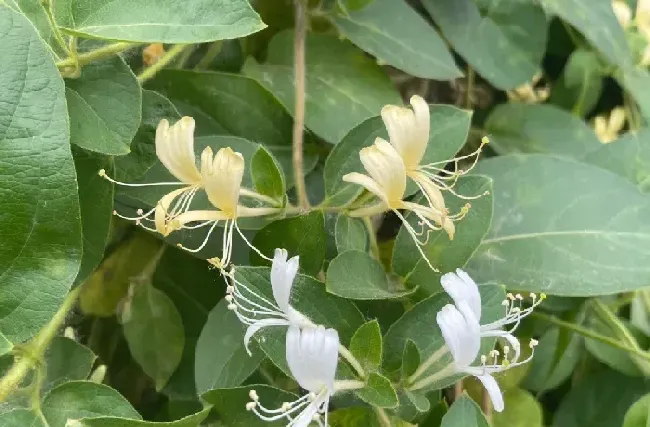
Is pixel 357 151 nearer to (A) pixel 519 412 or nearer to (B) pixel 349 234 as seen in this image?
(B) pixel 349 234

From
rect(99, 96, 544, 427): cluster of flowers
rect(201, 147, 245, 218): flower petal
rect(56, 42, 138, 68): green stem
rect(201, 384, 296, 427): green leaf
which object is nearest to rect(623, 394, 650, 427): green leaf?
rect(99, 96, 544, 427): cluster of flowers

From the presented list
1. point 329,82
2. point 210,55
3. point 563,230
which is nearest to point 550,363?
point 563,230

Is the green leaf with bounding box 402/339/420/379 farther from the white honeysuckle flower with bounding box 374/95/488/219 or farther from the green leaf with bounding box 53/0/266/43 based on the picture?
the green leaf with bounding box 53/0/266/43

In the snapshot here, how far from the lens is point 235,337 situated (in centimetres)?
57

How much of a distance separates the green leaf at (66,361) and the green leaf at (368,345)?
0.76 feet

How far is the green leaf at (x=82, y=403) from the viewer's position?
51 cm

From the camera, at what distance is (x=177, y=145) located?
48cm

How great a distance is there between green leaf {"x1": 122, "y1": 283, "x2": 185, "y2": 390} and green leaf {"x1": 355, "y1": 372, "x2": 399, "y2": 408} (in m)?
0.25

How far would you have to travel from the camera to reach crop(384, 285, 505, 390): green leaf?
0.53 metres

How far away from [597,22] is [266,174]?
500 mm

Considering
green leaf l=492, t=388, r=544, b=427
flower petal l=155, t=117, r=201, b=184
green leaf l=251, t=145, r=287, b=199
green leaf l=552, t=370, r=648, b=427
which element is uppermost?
flower petal l=155, t=117, r=201, b=184

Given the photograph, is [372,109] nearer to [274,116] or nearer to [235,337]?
[274,116]

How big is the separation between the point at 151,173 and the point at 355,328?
218 mm

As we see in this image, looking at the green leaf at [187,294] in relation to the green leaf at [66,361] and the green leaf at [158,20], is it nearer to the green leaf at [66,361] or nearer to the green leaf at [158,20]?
the green leaf at [66,361]
